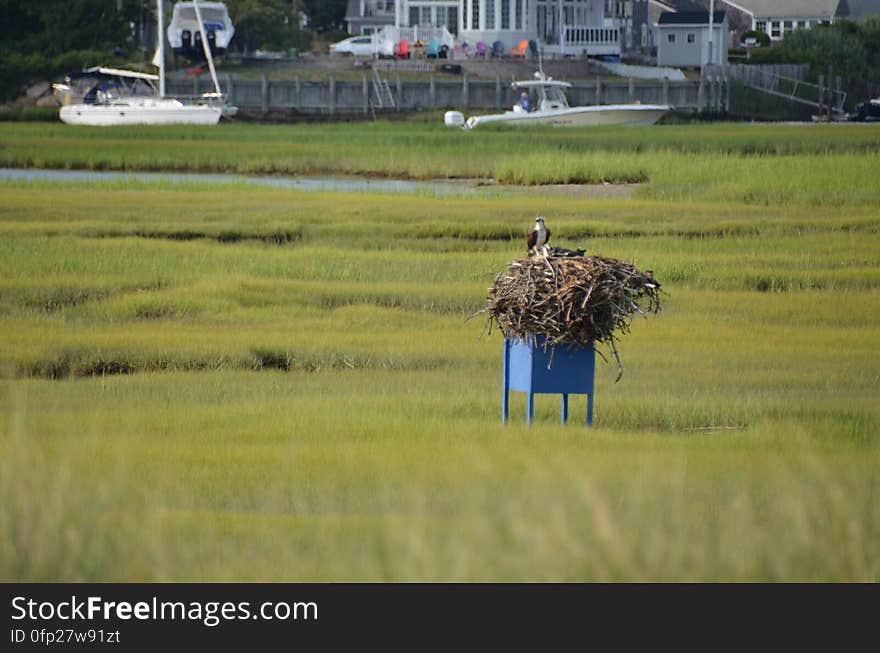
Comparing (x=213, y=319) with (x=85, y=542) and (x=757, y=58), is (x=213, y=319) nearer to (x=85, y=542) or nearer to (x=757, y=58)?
(x=85, y=542)

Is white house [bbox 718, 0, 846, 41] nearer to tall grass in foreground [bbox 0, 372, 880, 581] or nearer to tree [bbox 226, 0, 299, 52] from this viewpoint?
tree [bbox 226, 0, 299, 52]

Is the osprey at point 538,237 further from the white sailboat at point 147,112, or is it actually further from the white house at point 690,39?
the white house at point 690,39

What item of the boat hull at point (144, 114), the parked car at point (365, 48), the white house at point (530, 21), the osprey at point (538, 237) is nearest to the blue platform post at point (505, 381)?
the osprey at point (538, 237)

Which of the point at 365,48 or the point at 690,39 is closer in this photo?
the point at 365,48

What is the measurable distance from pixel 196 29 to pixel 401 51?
11.5m

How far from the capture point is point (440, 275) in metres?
31.6

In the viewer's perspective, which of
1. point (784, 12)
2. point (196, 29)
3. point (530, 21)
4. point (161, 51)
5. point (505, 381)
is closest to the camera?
point (505, 381)

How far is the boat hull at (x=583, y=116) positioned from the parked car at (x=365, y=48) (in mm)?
18151

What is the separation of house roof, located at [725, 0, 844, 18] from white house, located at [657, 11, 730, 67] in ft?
49.2

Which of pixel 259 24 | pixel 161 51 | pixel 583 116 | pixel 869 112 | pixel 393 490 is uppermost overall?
pixel 259 24

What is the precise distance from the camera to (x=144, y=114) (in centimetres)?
8394

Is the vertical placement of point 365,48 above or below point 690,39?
below

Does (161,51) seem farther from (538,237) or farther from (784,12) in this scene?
(538,237)

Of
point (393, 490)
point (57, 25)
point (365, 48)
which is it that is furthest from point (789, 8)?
point (393, 490)
